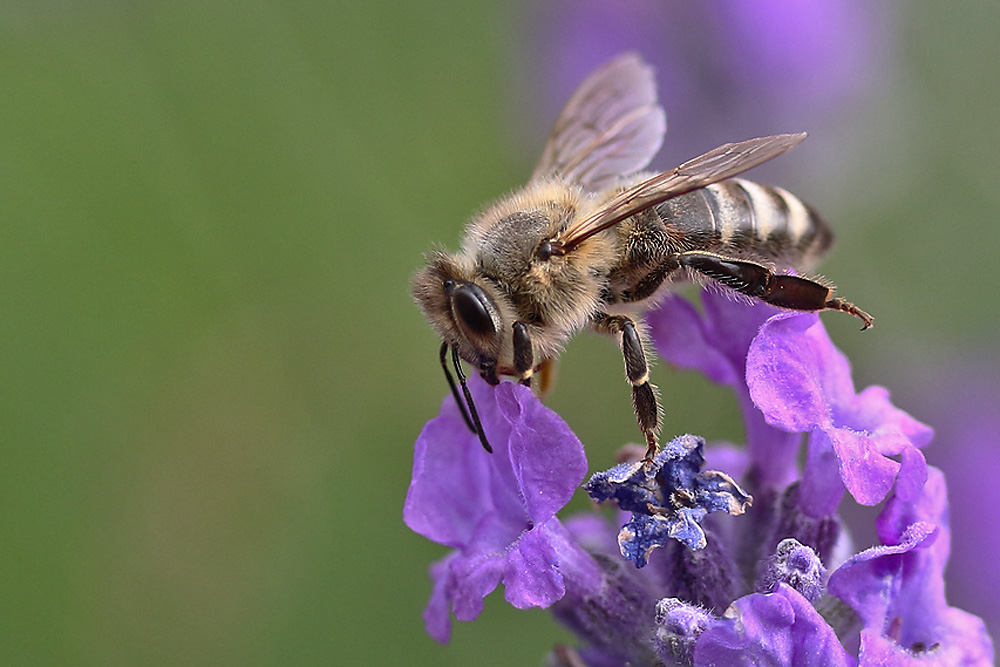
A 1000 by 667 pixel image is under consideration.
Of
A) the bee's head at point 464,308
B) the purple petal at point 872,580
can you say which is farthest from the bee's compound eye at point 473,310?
the purple petal at point 872,580

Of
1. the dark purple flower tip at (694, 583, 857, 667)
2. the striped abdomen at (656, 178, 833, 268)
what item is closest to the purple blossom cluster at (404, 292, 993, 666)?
the dark purple flower tip at (694, 583, 857, 667)

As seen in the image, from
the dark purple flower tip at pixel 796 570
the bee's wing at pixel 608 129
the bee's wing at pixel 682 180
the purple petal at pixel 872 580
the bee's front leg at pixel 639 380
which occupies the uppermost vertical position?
the bee's wing at pixel 608 129

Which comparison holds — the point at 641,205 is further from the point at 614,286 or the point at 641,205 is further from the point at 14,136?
the point at 14,136

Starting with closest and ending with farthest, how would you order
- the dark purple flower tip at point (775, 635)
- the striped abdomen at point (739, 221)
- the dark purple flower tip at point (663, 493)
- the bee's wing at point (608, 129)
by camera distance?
the dark purple flower tip at point (775, 635)
the dark purple flower tip at point (663, 493)
the striped abdomen at point (739, 221)
the bee's wing at point (608, 129)

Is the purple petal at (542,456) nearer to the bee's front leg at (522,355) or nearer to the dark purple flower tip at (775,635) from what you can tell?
the bee's front leg at (522,355)

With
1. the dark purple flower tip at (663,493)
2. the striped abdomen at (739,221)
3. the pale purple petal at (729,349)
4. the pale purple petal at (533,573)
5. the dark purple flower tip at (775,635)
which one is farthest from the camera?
the striped abdomen at (739,221)

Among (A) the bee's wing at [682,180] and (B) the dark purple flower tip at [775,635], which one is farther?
(A) the bee's wing at [682,180]
